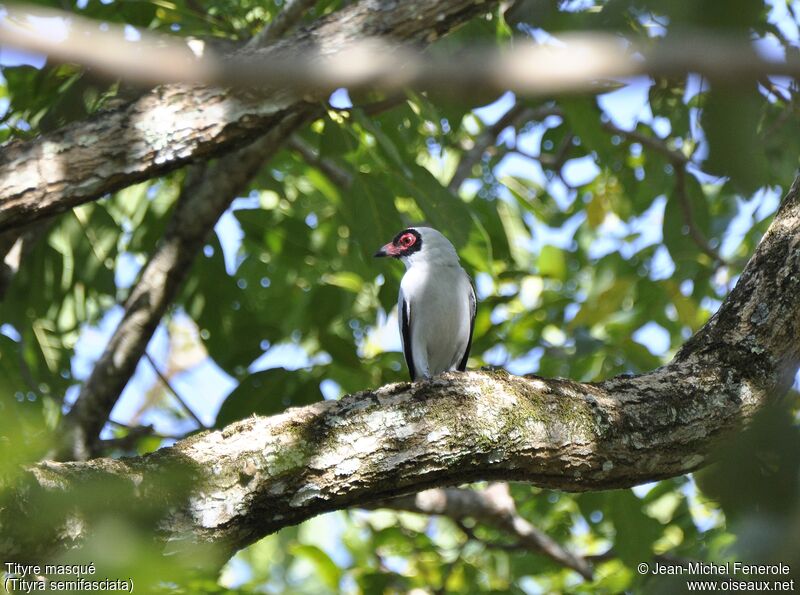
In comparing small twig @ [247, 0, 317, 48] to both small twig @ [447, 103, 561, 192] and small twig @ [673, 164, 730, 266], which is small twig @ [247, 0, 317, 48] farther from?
small twig @ [673, 164, 730, 266]

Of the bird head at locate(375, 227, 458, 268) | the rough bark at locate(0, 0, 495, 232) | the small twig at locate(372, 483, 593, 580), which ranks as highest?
the rough bark at locate(0, 0, 495, 232)

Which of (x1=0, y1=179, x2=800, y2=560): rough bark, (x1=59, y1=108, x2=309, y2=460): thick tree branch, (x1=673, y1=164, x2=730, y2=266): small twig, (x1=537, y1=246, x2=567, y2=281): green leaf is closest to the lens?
(x1=0, y1=179, x2=800, y2=560): rough bark

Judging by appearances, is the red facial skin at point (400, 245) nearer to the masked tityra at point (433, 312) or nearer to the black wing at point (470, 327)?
the masked tityra at point (433, 312)

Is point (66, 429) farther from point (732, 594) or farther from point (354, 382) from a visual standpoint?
point (732, 594)

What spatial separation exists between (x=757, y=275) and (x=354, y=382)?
2695mm

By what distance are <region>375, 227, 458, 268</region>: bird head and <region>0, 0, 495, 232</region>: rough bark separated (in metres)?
2.70

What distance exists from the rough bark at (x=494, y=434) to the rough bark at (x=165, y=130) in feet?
4.51

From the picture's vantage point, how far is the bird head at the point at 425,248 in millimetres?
6900

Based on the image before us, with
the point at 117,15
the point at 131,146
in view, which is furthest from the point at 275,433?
the point at 117,15

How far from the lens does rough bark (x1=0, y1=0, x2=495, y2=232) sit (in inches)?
145

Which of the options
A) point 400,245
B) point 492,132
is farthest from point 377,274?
point 492,132

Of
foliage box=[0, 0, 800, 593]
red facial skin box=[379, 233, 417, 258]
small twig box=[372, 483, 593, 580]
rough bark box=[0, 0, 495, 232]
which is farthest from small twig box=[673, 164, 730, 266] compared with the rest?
rough bark box=[0, 0, 495, 232]

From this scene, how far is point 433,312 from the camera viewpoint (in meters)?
6.57

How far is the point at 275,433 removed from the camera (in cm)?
298
